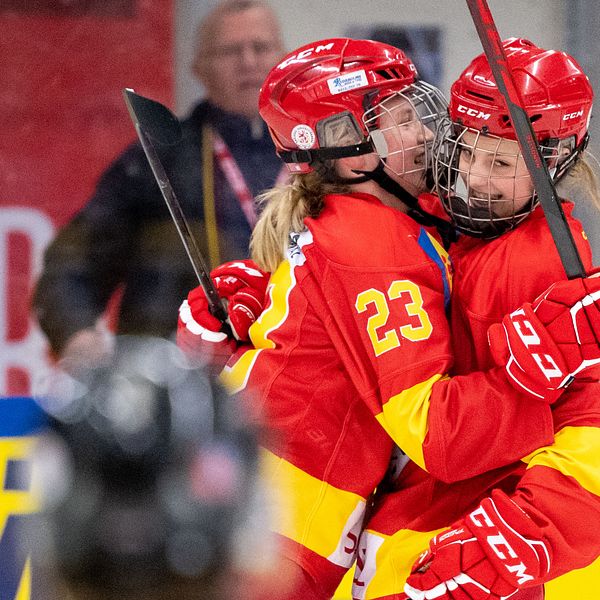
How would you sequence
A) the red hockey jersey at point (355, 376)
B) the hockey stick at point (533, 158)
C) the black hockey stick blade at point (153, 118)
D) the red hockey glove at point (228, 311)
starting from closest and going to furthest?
the hockey stick at point (533, 158), the red hockey jersey at point (355, 376), the black hockey stick blade at point (153, 118), the red hockey glove at point (228, 311)

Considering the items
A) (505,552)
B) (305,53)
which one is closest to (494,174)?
(305,53)

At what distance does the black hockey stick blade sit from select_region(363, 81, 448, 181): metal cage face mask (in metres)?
0.28

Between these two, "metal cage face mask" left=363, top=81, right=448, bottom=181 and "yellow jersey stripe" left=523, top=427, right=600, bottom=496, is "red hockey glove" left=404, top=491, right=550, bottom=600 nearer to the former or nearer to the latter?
"yellow jersey stripe" left=523, top=427, right=600, bottom=496

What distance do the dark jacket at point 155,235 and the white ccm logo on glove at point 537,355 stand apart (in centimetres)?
148

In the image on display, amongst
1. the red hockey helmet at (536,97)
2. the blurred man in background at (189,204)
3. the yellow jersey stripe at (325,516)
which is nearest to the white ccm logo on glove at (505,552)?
the yellow jersey stripe at (325,516)

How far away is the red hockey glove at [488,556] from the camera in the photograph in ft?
4.34

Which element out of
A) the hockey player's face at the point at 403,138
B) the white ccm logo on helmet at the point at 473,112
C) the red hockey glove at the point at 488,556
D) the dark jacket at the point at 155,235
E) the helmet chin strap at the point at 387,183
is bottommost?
the dark jacket at the point at 155,235

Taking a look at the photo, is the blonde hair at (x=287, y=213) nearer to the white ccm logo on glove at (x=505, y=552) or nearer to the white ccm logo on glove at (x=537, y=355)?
the white ccm logo on glove at (x=537, y=355)

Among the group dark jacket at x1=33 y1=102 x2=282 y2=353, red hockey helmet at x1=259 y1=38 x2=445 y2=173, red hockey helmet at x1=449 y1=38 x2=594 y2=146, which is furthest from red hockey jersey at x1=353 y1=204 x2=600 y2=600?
dark jacket at x1=33 y1=102 x2=282 y2=353

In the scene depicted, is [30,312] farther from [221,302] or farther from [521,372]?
[521,372]

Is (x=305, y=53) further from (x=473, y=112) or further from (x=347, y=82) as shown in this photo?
(x=473, y=112)

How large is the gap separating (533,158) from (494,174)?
0.15 meters

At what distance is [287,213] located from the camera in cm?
156

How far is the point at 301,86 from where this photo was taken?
155cm
